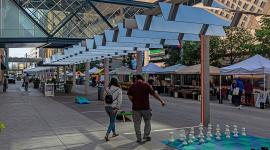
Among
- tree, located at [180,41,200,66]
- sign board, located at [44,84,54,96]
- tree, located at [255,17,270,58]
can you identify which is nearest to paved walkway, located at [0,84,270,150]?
tree, located at [255,17,270,58]

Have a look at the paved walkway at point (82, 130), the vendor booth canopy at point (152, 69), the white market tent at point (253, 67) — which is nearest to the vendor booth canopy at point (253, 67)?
the white market tent at point (253, 67)

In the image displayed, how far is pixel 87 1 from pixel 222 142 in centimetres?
2962

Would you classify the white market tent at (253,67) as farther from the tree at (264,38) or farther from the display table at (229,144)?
the display table at (229,144)

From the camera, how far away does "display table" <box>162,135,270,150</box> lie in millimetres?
8789

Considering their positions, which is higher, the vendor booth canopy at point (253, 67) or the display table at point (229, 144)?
the vendor booth canopy at point (253, 67)

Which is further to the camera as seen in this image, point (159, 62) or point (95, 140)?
point (159, 62)

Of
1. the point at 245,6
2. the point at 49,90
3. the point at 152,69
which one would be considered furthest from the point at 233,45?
the point at 245,6

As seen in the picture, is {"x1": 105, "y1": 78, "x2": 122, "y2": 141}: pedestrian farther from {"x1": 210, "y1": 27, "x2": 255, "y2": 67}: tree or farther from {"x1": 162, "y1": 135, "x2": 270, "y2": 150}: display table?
{"x1": 210, "y1": 27, "x2": 255, "y2": 67}: tree

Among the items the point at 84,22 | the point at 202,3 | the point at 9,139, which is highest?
the point at 84,22

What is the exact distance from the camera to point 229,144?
924 cm

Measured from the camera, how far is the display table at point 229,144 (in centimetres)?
879

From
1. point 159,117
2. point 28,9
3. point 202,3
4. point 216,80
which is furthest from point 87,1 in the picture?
point 202,3

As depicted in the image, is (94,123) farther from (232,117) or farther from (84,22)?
(84,22)

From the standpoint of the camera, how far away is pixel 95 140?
9.97m
